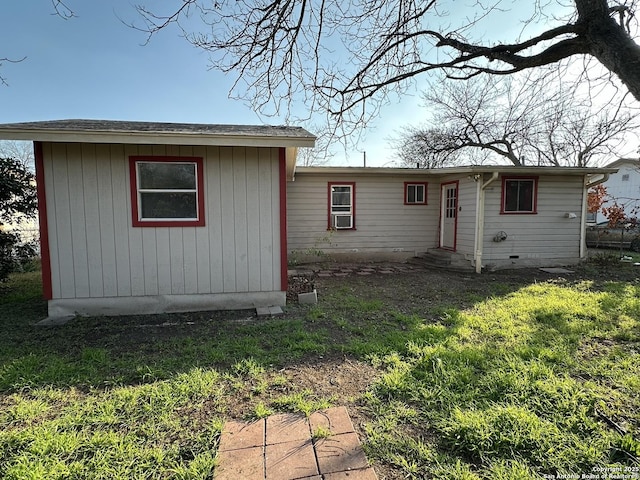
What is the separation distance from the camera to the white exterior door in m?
8.99

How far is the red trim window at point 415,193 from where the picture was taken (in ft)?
31.1

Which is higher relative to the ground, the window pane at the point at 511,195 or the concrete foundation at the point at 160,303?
the window pane at the point at 511,195

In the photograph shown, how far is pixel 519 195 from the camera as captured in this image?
8445mm

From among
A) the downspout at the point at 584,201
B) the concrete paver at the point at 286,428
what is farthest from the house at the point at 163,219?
the downspout at the point at 584,201

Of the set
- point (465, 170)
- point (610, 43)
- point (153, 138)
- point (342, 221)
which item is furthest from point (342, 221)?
point (610, 43)

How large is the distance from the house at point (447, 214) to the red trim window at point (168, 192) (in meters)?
4.24

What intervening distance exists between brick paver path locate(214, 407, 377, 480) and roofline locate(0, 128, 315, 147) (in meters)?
3.47

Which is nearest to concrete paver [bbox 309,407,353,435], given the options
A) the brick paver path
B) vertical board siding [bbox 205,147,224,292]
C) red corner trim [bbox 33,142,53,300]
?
the brick paver path

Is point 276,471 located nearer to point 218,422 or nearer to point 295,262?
point 218,422

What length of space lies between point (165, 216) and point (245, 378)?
298 centimetres

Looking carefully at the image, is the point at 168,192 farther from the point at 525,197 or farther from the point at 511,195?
the point at 525,197

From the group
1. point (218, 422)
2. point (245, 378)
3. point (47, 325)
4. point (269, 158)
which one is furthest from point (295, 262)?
point (218, 422)

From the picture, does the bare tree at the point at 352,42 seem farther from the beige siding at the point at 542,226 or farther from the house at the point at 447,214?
the beige siding at the point at 542,226

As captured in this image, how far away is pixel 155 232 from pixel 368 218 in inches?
239
